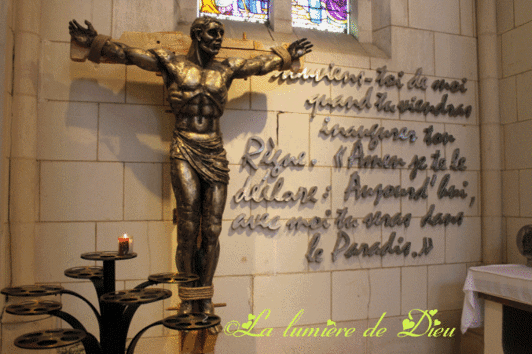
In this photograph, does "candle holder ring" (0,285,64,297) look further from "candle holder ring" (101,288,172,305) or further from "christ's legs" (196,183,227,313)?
"christ's legs" (196,183,227,313)

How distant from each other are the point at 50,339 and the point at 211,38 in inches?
77.4

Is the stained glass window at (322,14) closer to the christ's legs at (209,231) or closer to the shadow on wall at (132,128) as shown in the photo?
the shadow on wall at (132,128)

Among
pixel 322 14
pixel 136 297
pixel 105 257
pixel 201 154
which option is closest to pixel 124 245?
pixel 105 257

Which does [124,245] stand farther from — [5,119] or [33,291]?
[5,119]

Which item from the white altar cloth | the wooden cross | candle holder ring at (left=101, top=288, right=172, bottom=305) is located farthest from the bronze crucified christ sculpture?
the white altar cloth

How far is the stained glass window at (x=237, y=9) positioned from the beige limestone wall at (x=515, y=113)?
2.21m

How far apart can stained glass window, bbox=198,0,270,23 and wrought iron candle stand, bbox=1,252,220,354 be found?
258 cm

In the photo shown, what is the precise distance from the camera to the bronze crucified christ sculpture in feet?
8.85

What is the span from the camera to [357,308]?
11.7 ft

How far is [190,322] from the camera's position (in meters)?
1.57

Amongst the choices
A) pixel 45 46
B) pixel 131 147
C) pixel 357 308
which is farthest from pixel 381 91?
pixel 45 46

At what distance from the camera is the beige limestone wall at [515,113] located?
3820 mm

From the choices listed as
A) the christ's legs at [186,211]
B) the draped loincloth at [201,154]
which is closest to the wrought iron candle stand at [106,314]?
the christ's legs at [186,211]

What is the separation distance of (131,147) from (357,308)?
86.1 inches
